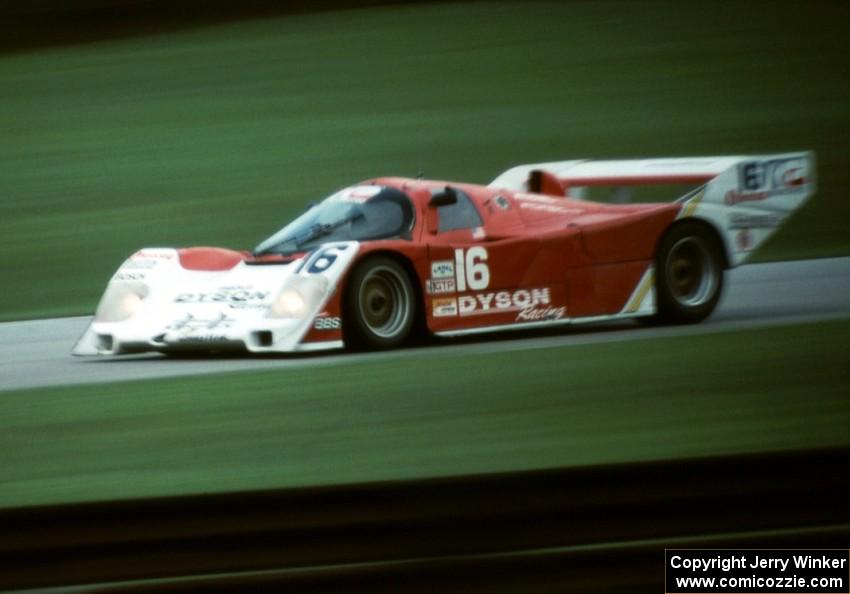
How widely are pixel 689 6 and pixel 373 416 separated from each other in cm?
1869

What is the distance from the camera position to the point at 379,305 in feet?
33.6

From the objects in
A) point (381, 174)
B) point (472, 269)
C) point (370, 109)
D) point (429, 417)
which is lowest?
point (429, 417)

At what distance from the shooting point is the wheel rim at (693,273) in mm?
11445

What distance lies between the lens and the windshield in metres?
10.5

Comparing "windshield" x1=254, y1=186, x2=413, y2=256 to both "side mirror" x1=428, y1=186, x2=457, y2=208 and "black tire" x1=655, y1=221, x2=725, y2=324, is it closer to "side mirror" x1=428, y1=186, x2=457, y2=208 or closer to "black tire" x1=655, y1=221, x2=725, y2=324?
"side mirror" x1=428, y1=186, x2=457, y2=208

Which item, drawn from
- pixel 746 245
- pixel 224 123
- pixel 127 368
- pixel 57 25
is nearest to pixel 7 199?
pixel 224 123

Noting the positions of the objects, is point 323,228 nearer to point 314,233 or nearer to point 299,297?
point 314,233

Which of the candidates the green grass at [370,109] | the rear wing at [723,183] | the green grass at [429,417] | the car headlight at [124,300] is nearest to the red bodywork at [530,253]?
the green grass at [429,417]

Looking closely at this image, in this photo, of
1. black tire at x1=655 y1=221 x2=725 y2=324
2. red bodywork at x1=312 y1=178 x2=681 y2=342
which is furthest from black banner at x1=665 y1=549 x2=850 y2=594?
black tire at x1=655 y1=221 x2=725 y2=324

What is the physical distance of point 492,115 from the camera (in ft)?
69.9

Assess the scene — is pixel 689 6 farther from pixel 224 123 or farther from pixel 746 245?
pixel 746 245

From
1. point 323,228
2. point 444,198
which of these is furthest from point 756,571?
point 323,228

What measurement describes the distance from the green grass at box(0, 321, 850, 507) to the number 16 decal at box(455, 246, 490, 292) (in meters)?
0.51

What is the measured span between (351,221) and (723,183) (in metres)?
3.05
